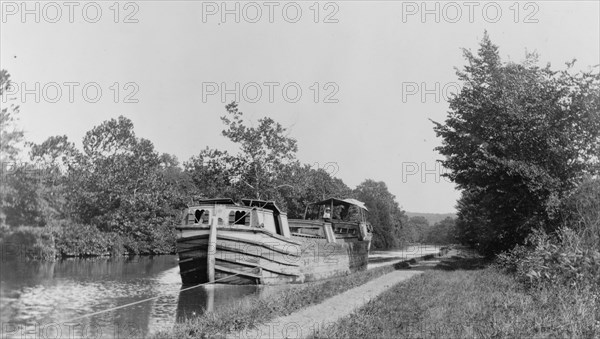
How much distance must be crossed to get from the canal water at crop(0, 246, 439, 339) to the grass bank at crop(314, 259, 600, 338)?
4.53 meters

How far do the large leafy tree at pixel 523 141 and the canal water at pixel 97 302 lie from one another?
38.5 feet

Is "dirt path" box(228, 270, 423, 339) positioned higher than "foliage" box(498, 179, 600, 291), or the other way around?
"foliage" box(498, 179, 600, 291)

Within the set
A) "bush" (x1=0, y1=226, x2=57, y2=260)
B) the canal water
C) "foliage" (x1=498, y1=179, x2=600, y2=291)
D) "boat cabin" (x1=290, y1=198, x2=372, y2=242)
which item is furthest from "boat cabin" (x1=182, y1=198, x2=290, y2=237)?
"bush" (x1=0, y1=226, x2=57, y2=260)

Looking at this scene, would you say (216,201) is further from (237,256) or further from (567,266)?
(567,266)

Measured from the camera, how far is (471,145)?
24750 millimetres

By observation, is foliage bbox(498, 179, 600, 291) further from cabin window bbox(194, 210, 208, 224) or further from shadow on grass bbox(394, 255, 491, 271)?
cabin window bbox(194, 210, 208, 224)

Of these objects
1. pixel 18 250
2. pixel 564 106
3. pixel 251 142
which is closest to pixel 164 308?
pixel 564 106

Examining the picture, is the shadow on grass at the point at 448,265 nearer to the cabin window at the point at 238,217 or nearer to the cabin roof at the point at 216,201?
the cabin window at the point at 238,217

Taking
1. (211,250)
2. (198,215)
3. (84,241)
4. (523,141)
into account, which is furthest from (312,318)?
(84,241)

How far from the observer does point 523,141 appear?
22484 mm

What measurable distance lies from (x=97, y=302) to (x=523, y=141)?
751 inches

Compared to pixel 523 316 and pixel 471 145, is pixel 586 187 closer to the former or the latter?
pixel 471 145

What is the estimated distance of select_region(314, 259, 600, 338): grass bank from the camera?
8430 millimetres

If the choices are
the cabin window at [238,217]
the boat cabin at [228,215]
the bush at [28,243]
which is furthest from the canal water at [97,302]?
the bush at [28,243]
